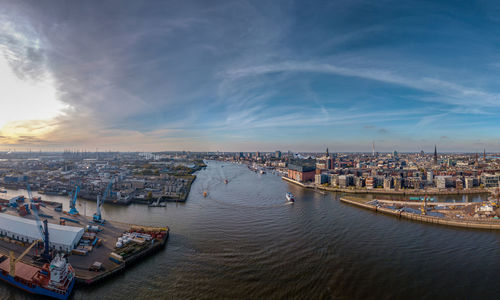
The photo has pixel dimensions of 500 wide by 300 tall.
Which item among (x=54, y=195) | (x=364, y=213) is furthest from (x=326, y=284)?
(x=54, y=195)

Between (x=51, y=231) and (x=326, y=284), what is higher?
Answer: (x=51, y=231)

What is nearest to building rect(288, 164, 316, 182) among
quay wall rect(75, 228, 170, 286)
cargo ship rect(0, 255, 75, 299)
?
quay wall rect(75, 228, 170, 286)

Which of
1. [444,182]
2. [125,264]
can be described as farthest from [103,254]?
[444,182]

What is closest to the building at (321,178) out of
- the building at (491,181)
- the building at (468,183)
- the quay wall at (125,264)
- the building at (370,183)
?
the building at (370,183)

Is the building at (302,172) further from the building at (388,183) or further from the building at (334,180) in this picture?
the building at (388,183)

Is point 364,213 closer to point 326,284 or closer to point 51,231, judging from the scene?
point 326,284

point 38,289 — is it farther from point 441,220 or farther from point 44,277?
point 441,220
